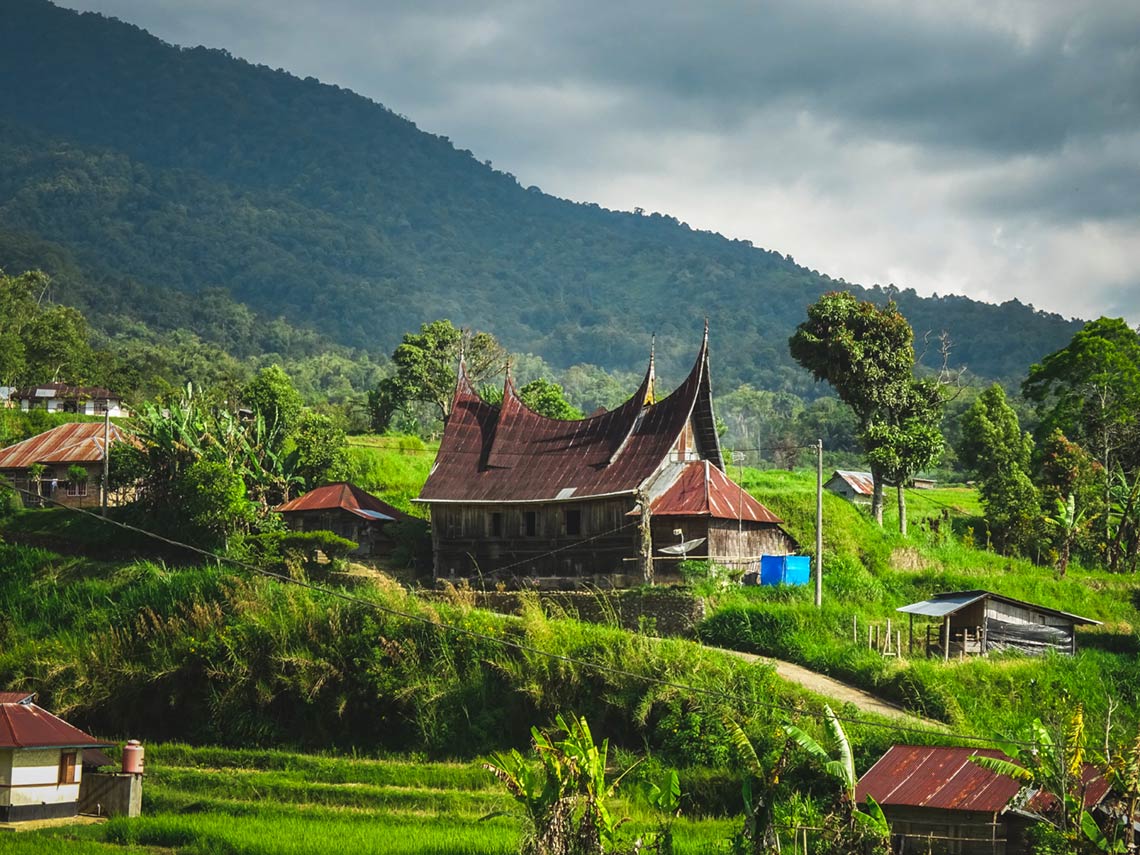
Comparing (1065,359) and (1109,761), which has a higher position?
(1065,359)

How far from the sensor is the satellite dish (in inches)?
1419

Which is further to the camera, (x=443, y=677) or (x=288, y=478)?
(x=288, y=478)

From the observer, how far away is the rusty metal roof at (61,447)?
4988cm

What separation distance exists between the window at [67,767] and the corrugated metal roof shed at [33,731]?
0.41 m

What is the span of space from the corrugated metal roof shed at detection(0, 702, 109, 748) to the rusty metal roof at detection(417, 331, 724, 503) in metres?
16.3

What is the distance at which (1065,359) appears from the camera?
164ft

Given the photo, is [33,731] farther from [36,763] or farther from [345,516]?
[345,516]

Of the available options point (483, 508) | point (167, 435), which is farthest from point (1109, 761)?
point (167, 435)

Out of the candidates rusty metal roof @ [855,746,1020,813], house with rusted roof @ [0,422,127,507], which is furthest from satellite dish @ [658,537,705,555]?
house with rusted roof @ [0,422,127,507]

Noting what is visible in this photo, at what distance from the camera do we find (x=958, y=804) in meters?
20.1

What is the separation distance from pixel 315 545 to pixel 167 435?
6.54 m

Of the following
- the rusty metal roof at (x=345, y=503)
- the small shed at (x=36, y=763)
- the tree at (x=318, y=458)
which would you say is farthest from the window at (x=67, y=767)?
the tree at (x=318, y=458)

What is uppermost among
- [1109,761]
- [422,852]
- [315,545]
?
[315,545]

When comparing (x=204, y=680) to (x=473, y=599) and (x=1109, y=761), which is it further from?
(x=1109, y=761)
